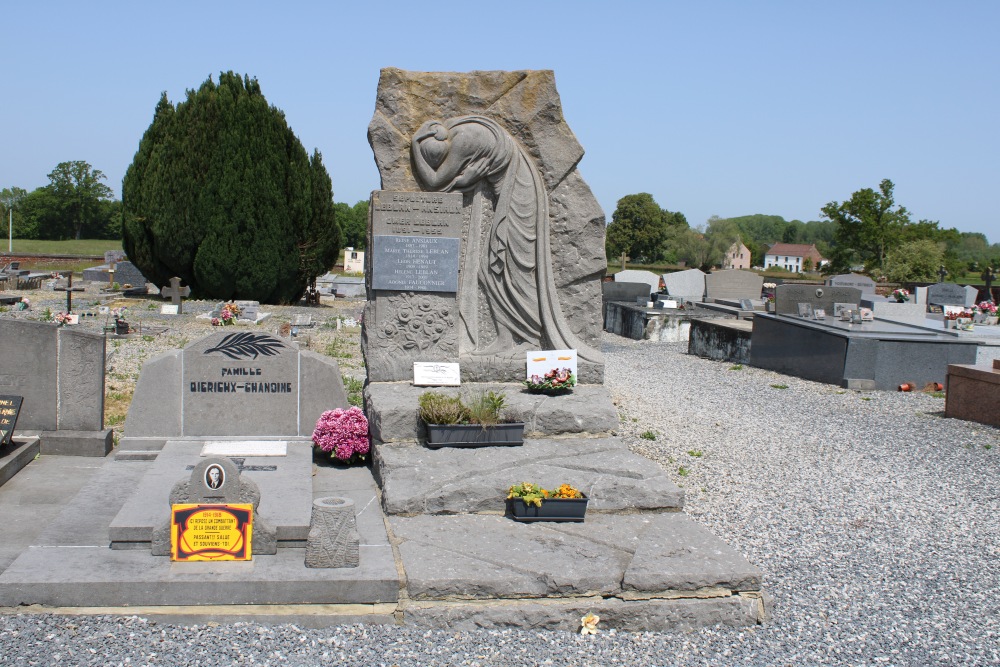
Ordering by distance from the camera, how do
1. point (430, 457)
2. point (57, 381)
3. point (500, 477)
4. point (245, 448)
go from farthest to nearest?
point (57, 381)
point (245, 448)
point (430, 457)
point (500, 477)

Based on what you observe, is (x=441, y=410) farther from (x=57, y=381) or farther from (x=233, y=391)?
(x=57, y=381)

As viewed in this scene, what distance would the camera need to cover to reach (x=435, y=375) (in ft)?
24.8

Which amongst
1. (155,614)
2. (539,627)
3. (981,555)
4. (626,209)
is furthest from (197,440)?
(626,209)

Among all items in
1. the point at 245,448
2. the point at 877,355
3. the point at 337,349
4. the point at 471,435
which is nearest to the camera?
the point at 471,435

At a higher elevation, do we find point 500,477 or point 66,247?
point 66,247

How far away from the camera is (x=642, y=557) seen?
506cm

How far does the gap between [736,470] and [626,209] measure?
236 ft

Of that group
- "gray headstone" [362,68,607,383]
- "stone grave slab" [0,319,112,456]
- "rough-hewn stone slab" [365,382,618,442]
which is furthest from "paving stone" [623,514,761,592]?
"stone grave slab" [0,319,112,456]

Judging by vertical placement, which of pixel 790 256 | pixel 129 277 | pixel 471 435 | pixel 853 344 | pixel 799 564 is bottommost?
pixel 799 564

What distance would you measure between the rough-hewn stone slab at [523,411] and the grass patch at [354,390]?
180 centimetres

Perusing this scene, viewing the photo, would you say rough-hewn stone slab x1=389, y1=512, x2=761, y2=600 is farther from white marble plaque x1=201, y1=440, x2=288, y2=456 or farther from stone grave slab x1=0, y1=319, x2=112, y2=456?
stone grave slab x1=0, y1=319, x2=112, y2=456

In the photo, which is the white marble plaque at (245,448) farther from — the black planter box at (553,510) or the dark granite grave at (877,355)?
the dark granite grave at (877,355)

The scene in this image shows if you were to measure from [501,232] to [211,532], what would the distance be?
3992 mm

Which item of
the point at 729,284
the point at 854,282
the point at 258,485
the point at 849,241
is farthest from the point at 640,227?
the point at 258,485
